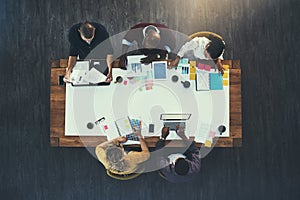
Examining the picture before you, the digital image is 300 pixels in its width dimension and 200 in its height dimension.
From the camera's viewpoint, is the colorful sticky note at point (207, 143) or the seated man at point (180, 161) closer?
the seated man at point (180, 161)

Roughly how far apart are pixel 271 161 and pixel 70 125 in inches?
73.7

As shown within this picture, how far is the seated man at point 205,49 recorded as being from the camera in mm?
2807

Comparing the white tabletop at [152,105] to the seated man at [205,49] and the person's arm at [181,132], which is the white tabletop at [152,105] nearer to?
the person's arm at [181,132]

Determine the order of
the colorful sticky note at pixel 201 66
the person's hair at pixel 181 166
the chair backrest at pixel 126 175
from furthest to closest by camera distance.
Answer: the chair backrest at pixel 126 175 < the colorful sticky note at pixel 201 66 < the person's hair at pixel 181 166

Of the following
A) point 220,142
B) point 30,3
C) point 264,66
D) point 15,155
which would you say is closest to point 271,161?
point 220,142

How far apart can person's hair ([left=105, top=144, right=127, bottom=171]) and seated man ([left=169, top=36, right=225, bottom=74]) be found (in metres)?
0.82

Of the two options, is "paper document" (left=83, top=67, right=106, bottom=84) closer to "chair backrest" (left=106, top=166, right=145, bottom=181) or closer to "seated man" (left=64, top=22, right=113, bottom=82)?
"seated man" (left=64, top=22, right=113, bottom=82)

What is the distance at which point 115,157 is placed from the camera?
2.77 metres

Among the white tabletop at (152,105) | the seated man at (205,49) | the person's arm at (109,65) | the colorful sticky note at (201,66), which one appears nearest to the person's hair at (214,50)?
the seated man at (205,49)

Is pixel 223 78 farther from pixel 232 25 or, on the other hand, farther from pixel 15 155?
pixel 15 155

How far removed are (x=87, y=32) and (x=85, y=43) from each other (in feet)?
0.32

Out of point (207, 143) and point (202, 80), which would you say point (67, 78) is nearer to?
point (202, 80)

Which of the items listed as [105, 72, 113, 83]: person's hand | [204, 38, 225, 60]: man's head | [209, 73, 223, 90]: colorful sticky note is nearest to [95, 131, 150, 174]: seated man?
[105, 72, 113, 83]: person's hand

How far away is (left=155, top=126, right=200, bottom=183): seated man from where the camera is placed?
2.76 metres
